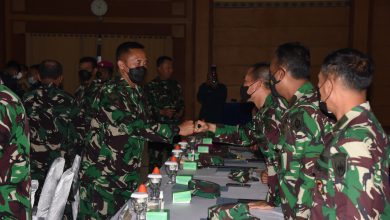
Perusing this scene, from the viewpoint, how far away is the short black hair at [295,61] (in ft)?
9.52

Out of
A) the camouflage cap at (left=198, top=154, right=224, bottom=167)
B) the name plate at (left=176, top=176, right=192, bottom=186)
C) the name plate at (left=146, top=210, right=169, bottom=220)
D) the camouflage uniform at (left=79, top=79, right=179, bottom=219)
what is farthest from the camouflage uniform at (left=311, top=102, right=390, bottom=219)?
the camouflage cap at (left=198, top=154, right=224, bottom=167)

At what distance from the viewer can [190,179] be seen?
329 centimetres

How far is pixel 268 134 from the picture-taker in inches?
129

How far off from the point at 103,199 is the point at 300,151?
1.70 m

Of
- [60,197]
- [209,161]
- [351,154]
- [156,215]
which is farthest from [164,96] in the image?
[351,154]

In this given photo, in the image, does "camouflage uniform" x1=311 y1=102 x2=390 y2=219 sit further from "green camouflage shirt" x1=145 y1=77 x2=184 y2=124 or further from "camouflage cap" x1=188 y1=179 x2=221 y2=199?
"green camouflage shirt" x1=145 y1=77 x2=184 y2=124

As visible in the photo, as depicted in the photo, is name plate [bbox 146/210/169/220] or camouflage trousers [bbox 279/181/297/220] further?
camouflage trousers [bbox 279/181/297/220]

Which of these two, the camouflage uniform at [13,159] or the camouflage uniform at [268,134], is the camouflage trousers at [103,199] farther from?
the camouflage uniform at [13,159]

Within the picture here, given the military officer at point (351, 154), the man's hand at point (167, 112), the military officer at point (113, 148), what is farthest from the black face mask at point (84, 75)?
the military officer at point (351, 154)

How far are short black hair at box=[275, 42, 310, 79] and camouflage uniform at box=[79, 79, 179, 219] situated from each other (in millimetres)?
1173

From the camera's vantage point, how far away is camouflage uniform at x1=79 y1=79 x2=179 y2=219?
373cm

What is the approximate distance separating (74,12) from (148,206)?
26.3 feet

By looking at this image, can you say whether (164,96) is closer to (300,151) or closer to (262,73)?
(262,73)

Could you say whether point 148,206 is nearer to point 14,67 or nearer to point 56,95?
point 56,95
